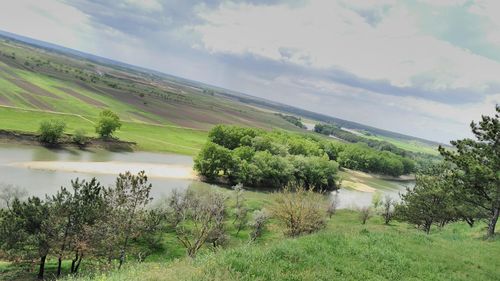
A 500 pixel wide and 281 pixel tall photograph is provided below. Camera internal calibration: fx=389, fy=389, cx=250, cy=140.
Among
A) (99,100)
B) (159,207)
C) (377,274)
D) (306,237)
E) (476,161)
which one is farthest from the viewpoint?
(99,100)

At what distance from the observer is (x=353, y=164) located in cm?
15412

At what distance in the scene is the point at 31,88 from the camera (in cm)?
13450

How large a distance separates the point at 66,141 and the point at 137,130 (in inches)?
1359

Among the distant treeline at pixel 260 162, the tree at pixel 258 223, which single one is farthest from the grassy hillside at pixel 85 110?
the tree at pixel 258 223

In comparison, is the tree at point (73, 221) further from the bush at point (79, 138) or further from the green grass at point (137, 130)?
the bush at point (79, 138)

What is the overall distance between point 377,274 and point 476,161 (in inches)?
770

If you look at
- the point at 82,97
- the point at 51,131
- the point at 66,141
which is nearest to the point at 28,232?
the point at 51,131

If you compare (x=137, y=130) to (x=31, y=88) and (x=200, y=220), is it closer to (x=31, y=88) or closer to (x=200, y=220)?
(x=31, y=88)

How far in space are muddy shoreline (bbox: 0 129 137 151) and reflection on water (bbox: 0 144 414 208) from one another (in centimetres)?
244

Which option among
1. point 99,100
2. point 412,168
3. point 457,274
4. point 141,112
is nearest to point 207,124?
point 141,112

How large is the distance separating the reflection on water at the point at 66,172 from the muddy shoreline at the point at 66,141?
2.44 meters

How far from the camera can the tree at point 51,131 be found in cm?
8481

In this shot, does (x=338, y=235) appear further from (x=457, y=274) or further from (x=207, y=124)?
(x=207, y=124)

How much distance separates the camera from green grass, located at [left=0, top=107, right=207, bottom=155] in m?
93.1
